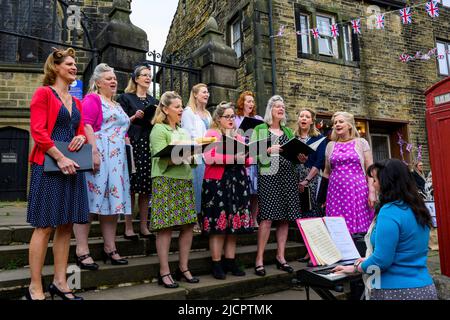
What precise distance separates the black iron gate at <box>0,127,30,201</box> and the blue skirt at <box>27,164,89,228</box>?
31.3ft

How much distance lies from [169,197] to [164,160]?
0.37 meters

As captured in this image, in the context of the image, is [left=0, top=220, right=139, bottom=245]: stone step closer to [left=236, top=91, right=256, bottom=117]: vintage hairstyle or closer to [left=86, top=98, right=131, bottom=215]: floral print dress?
[left=86, top=98, right=131, bottom=215]: floral print dress

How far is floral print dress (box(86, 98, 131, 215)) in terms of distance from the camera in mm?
3443

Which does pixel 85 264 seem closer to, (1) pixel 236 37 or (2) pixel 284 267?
(2) pixel 284 267

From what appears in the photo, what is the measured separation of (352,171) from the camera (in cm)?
389

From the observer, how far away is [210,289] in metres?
3.38

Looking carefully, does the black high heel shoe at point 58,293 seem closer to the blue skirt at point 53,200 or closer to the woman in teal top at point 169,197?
the blue skirt at point 53,200

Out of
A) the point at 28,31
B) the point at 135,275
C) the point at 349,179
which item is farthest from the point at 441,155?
the point at 28,31

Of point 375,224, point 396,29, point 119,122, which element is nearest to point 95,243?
point 119,122

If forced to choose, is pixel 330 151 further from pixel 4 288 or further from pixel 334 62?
pixel 334 62

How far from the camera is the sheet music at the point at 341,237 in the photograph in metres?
2.54

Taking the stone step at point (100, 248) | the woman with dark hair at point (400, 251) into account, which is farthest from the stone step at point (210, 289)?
the woman with dark hair at point (400, 251)

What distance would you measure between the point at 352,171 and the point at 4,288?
11.8ft

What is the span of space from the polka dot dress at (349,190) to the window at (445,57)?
11.1 meters
